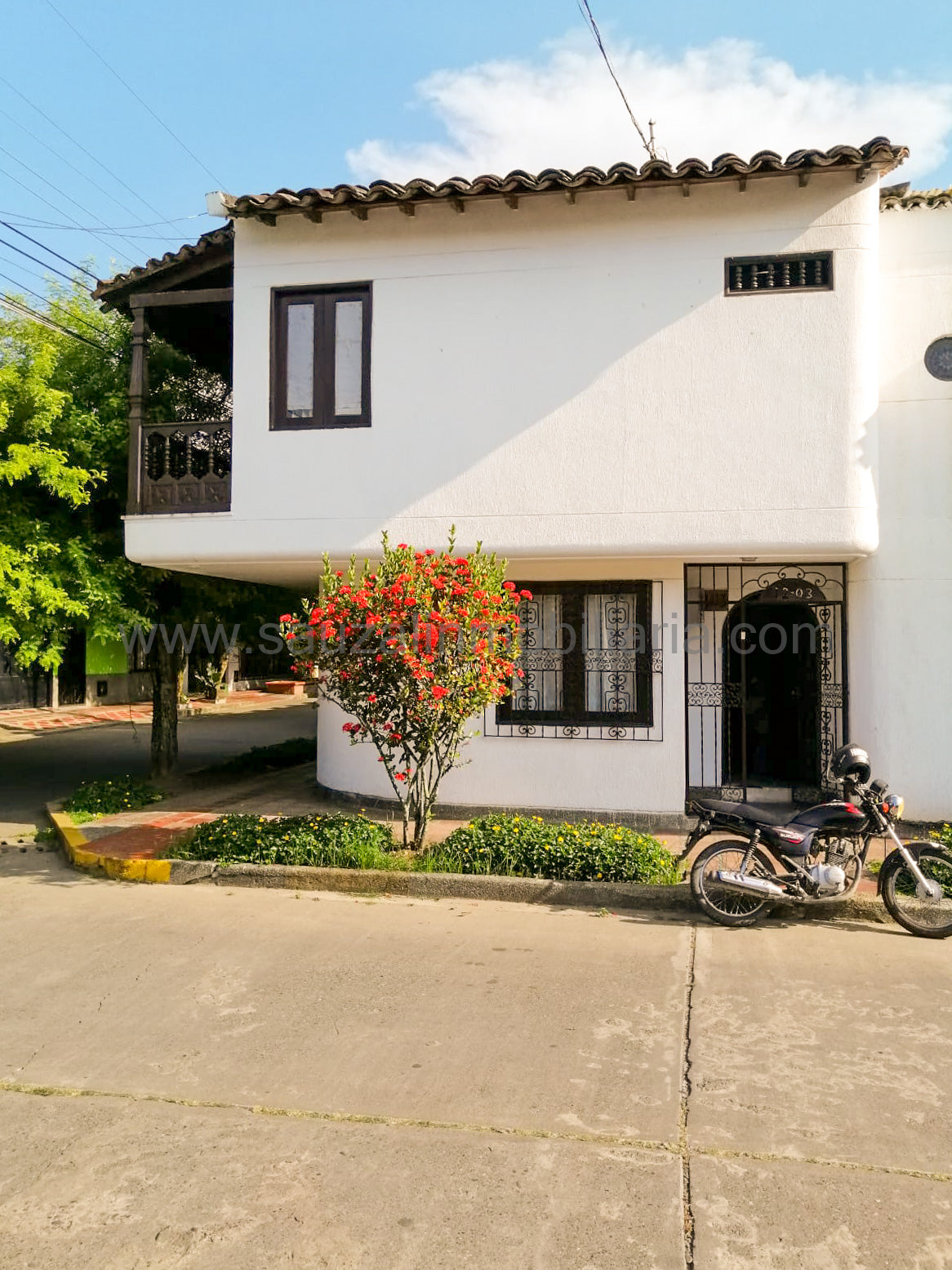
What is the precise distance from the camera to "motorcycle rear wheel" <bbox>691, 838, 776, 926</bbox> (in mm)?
6746

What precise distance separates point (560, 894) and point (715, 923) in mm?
1155

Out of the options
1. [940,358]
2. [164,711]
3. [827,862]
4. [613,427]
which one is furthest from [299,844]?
[940,358]

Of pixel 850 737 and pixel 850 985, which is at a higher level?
pixel 850 737

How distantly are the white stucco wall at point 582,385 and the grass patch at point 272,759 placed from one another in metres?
5.36

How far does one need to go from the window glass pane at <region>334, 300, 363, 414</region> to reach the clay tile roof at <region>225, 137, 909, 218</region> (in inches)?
35.6

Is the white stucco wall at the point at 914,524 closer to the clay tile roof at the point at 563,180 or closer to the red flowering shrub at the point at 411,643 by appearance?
the clay tile roof at the point at 563,180

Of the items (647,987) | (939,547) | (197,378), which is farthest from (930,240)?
(197,378)

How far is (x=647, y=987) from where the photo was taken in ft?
17.9

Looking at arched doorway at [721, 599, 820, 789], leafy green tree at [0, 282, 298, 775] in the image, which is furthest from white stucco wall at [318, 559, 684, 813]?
leafy green tree at [0, 282, 298, 775]

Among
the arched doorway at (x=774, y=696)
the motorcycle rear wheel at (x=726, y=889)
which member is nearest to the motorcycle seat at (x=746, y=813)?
the motorcycle rear wheel at (x=726, y=889)

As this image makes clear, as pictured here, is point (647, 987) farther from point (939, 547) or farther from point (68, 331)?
point (68, 331)

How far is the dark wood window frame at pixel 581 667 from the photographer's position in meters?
9.80

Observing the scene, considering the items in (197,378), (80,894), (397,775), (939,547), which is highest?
(197,378)

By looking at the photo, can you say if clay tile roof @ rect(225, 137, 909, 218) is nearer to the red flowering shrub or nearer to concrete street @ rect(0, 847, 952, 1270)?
the red flowering shrub
